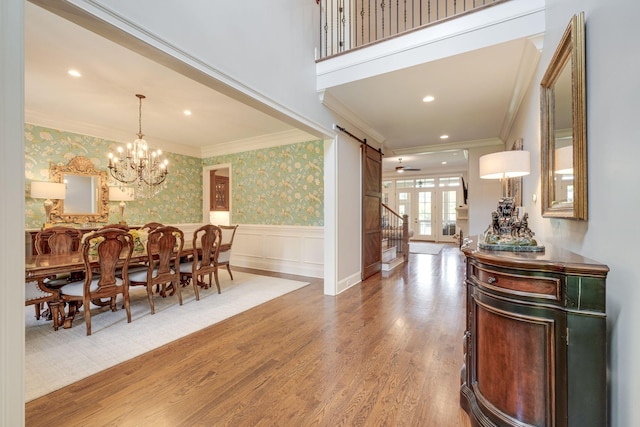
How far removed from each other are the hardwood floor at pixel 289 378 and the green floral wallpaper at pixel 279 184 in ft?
8.35

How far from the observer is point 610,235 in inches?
49.0

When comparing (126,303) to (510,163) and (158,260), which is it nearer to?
(158,260)

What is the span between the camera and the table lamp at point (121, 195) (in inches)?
200

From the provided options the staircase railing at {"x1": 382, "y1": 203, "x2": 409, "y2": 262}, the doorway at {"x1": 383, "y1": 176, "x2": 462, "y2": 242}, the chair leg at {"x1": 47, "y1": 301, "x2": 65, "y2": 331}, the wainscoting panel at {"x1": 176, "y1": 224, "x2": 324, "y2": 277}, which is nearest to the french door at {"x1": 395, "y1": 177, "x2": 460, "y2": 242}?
the doorway at {"x1": 383, "y1": 176, "x2": 462, "y2": 242}

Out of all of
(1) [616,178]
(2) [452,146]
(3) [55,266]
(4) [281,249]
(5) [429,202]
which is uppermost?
(2) [452,146]

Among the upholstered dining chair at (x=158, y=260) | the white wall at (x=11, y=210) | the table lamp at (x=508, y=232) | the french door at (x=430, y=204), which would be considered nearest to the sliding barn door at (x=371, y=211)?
the upholstered dining chair at (x=158, y=260)

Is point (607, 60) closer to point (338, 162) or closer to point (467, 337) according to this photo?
point (467, 337)

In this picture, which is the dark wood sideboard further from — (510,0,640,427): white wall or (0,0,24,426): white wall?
(0,0,24,426): white wall

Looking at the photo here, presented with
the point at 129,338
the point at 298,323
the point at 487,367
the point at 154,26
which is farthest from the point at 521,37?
the point at 129,338

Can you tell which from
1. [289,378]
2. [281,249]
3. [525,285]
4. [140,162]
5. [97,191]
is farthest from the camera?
[281,249]

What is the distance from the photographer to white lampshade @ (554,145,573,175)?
169 cm

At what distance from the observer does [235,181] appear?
20.9ft

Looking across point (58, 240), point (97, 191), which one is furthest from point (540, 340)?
point (97, 191)

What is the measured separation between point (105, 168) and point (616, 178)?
657 centimetres
